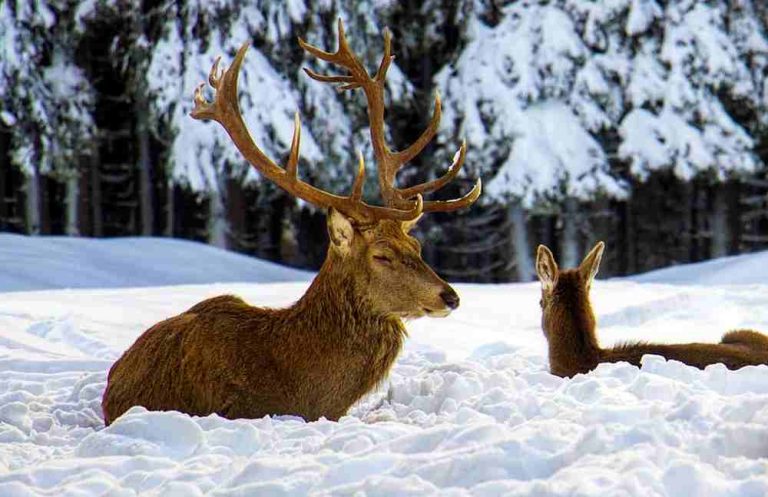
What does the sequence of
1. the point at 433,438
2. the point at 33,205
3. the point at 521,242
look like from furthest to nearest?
the point at 521,242 < the point at 33,205 < the point at 433,438

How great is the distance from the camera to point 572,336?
23.4 feet

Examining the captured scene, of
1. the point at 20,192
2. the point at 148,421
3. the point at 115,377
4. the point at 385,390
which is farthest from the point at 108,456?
the point at 20,192

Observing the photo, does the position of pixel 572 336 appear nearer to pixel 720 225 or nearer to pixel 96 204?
pixel 720 225

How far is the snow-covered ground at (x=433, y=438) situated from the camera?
164 inches

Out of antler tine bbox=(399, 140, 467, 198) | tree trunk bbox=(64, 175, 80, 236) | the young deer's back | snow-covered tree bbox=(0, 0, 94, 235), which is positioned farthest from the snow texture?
the young deer's back

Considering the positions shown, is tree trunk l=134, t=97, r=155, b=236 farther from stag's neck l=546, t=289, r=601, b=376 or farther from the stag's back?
the stag's back

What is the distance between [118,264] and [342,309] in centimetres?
996

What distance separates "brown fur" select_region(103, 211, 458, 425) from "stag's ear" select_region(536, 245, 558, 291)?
Result: 1.09m

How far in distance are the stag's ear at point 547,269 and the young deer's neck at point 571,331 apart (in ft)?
0.19

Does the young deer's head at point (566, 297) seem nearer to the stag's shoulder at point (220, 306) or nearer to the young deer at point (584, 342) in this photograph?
the young deer at point (584, 342)

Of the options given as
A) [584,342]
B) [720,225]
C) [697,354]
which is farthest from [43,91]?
[697,354]

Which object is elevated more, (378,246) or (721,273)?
(378,246)

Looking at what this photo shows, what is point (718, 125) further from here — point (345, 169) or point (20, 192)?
point (20, 192)

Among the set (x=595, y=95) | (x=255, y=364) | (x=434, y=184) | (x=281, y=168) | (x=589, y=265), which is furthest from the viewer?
(x=595, y=95)
